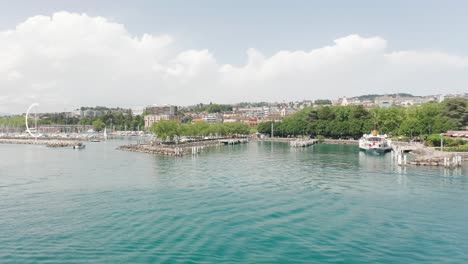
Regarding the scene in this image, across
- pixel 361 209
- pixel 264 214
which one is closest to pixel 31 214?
pixel 264 214

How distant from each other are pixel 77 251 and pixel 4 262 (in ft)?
7.23

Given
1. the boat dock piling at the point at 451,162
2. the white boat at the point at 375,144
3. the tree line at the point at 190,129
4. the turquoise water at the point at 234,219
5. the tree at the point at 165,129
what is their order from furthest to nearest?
the tree line at the point at 190,129 → the tree at the point at 165,129 → the white boat at the point at 375,144 → the boat dock piling at the point at 451,162 → the turquoise water at the point at 234,219

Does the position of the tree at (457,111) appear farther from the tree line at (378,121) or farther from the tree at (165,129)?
the tree at (165,129)

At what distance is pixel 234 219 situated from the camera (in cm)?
1736

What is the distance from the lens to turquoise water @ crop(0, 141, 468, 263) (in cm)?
1331

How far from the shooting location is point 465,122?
221ft

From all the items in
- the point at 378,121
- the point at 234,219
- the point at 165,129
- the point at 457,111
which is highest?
the point at 457,111

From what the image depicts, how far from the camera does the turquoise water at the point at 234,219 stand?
13.3m

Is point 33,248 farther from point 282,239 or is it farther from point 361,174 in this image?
point 361,174

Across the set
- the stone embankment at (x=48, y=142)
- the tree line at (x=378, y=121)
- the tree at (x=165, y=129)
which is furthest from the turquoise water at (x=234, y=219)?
the stone embankment at (x=48, y=142)

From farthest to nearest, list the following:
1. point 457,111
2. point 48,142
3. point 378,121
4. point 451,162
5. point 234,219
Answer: point 48,142 → point 378,121 → point 457,111 → point 451,162 → point 234,219

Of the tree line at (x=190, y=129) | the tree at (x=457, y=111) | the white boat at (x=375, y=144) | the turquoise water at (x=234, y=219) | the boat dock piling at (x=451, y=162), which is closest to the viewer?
the turquoise water at (x=234, y=219)

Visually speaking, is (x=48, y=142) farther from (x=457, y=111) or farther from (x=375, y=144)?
(x=457, y=111)

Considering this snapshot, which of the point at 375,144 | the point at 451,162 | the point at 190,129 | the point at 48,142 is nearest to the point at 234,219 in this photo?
the point at 451,162
